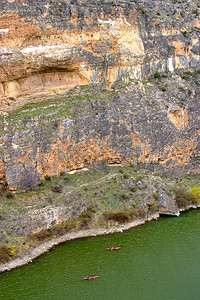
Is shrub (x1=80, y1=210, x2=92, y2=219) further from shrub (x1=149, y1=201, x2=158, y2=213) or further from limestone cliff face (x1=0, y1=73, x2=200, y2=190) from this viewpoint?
shrub (x1=149, y1=201, x2=158, y2=213)

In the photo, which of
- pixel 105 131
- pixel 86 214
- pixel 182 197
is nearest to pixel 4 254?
pixel 86 214

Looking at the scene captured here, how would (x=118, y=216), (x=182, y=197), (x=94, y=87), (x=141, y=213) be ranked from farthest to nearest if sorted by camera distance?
1. (x=94, y=87)
2. (x=182, y=197)
3. (x=141, y=213)
4. (x=118, y=216)

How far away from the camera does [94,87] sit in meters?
39.4

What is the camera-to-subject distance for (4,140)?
33094 millimetres

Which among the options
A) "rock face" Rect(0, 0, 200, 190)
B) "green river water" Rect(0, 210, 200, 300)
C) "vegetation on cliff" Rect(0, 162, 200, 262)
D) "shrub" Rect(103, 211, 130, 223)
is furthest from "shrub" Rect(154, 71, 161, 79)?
"green river water" Rect(0, 210, 200, 300)

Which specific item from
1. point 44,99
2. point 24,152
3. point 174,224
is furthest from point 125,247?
point 44,99

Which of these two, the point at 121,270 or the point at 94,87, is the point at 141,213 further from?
the point at 94,87

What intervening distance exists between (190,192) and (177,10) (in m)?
21.6

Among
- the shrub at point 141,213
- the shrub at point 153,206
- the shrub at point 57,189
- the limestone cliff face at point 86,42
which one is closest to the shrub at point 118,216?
the shrub at point 141,213

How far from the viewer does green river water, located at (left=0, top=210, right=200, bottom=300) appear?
83.7 feet

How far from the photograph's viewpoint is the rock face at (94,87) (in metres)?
34.5

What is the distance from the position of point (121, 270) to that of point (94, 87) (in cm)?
1781

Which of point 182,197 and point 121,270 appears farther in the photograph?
point 182,197

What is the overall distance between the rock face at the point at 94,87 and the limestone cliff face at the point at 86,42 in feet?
0.29
